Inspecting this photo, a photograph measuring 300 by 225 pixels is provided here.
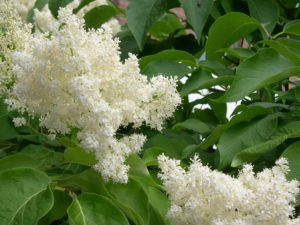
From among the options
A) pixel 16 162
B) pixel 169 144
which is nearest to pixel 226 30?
pixel 169 144

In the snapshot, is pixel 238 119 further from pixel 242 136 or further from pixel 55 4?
pixel 55 4

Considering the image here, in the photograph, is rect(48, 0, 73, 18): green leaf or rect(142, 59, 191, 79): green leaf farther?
rect(48, 0, 73, 18): green leaf

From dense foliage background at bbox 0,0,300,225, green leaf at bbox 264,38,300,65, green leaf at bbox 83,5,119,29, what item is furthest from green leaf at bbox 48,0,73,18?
green leaf at bbox 264,38,300,65

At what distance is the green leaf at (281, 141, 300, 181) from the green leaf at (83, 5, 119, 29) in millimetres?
781

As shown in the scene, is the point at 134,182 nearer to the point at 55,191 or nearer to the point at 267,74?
the point at 55,191

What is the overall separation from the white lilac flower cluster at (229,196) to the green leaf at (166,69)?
33cm

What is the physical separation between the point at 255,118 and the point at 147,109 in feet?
0.64

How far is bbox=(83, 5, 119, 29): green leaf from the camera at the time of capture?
5.29 feet

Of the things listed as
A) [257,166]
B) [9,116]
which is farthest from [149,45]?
[257,166]

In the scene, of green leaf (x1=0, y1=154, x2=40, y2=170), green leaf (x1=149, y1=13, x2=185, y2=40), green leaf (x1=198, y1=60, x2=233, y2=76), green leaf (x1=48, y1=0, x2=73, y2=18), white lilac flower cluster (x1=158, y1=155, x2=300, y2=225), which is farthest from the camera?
green leaf (x1=149, y1=13, x2=185, y2=40)

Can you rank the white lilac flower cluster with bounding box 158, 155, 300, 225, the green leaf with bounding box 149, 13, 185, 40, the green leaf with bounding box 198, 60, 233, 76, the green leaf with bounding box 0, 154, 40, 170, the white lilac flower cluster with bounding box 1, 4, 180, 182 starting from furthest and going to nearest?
the green leaf with bounding box 149, 13, 185, 40 < the green leaf with bounding box 198, 60, 233, 76 < the green leaf with bounding box 0, 154, 40, 170 < the white lilac flower cluster with bounding box 1, 4, 180, 182 < the white lilac flower cluster with bounding box 158, 155, 300, 225

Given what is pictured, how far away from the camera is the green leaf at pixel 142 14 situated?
1228mm

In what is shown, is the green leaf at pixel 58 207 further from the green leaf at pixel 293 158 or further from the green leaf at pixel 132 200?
the green leaf at pixel 293 158

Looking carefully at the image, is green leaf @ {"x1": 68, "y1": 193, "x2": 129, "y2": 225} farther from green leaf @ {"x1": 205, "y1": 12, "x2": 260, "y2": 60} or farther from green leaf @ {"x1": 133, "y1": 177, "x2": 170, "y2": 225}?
green leaf @ {"x1": 205, "y1": 12, "x2": 260, "y2": 60}
